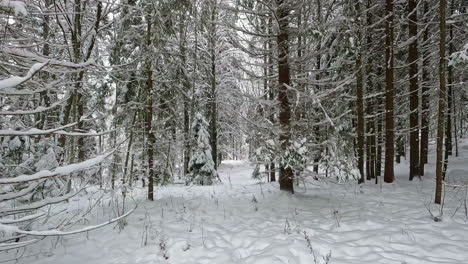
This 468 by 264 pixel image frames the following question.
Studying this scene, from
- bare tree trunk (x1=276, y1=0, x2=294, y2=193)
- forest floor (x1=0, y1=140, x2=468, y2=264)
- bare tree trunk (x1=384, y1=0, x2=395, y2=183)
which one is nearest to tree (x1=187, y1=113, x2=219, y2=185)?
forest floor (x1=0, y1=140, x2=468, y2=264)

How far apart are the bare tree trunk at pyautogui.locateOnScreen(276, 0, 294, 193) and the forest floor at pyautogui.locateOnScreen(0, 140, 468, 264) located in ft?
2.05

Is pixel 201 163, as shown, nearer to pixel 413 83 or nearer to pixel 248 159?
pixel 248 159

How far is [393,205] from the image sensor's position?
8.04 meters

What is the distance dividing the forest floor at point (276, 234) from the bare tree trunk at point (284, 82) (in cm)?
62

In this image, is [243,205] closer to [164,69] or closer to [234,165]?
[164,69]

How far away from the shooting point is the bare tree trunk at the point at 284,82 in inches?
356

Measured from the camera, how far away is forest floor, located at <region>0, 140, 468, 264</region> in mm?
5113

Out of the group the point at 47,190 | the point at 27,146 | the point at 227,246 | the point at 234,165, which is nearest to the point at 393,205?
the point at 227,246

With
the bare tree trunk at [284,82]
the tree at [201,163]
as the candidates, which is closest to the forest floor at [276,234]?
the bare tree trunk at [284,82]

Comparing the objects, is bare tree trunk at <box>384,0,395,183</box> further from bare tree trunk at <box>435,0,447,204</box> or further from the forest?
bare tree trunk at <box>435,0,447,204</box>

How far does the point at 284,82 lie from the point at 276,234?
4863 mm

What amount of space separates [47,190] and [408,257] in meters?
8.48

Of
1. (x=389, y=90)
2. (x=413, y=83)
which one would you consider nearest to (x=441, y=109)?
(x=389, y=90)

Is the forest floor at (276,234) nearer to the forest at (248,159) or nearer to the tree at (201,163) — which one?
the forest at (248,159)
